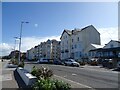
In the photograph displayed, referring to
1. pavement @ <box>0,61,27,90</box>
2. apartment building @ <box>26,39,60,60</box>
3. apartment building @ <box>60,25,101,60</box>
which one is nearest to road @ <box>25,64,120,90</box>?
pavement @ <box>0,61,27,90</box>

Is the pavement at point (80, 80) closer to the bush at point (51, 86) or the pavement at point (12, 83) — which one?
the pavement at point (12, 83)

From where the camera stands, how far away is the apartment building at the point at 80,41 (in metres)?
76.9

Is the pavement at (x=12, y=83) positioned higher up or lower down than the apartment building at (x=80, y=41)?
lower down

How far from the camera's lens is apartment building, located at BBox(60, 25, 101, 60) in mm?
76938

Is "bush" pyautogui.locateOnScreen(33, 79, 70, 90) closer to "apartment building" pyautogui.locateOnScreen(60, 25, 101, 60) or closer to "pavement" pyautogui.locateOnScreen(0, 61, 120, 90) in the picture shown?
"pavement" pyautogui.locateOnScreen(0, 61, 120, 90)

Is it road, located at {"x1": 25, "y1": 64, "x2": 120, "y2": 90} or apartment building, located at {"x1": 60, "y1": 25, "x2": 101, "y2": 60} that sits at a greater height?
apartment building, located at {"x1": 60, "y1": 25, "x2": 101, "y2": 60}

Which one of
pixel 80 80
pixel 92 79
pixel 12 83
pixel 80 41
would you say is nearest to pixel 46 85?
pixel 12 83

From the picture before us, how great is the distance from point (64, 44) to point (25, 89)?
78754 mm

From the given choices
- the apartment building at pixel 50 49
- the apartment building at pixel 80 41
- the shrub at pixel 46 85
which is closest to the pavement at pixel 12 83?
the shrub at pixel 46 85

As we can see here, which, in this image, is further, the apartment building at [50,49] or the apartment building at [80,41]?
the apartment building at [50,49]

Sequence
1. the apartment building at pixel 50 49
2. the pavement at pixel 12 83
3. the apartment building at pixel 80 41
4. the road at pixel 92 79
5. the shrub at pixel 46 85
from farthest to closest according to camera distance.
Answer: the apartment building at pixel 50 49 → the apartment building at pixel 80 41 → the road at pixel 92 79 → the pavement at pixel 12 83 → the shrub at pixel 46 85

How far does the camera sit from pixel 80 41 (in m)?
77.9

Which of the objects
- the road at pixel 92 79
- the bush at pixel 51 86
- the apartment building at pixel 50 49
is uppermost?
the apartment building at pixel 50 49

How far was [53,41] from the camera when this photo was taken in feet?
478
